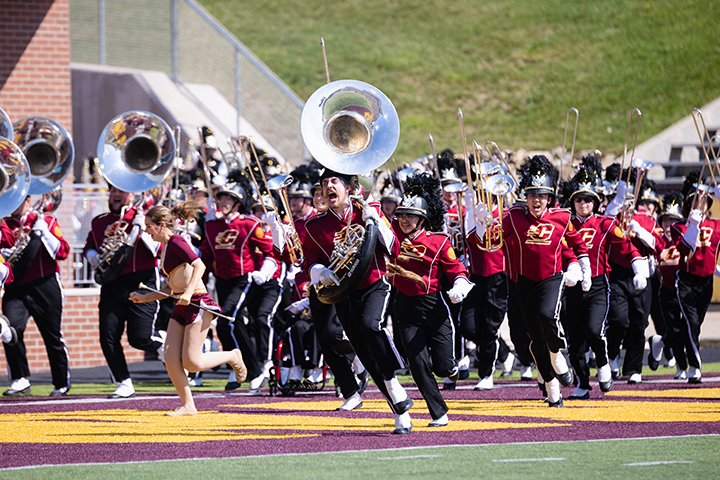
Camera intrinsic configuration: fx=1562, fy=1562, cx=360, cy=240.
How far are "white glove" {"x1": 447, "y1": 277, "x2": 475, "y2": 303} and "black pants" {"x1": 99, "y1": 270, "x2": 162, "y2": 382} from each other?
4141mm

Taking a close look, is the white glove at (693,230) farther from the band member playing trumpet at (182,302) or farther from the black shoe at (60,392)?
the black shoe at (60,392)

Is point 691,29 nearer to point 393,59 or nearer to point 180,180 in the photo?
point 393,59

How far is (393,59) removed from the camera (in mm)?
43094

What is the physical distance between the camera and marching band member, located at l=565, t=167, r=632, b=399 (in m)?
13.5

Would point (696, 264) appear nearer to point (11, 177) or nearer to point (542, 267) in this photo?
point (542, 267)

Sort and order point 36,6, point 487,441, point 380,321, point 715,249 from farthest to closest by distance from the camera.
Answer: point 36,6 → point 715,249 → point 380,321 → point 487,441

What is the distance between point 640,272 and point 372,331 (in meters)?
4.94

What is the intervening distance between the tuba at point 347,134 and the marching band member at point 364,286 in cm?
10

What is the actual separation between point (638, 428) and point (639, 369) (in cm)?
466

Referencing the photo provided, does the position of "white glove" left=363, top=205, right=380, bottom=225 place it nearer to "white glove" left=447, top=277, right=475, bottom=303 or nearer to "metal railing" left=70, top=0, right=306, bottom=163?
"white glove" left=447, top=277, right=475, bottom=303

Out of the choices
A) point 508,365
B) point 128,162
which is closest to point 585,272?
point 508,365

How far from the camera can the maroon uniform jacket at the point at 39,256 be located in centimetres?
1478

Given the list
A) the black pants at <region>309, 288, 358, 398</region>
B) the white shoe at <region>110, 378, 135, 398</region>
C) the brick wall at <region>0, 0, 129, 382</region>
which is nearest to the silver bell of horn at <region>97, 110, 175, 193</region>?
the white shoe at <region>110, 378, 135, 398</region>

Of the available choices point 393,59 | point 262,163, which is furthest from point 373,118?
point 393,59
